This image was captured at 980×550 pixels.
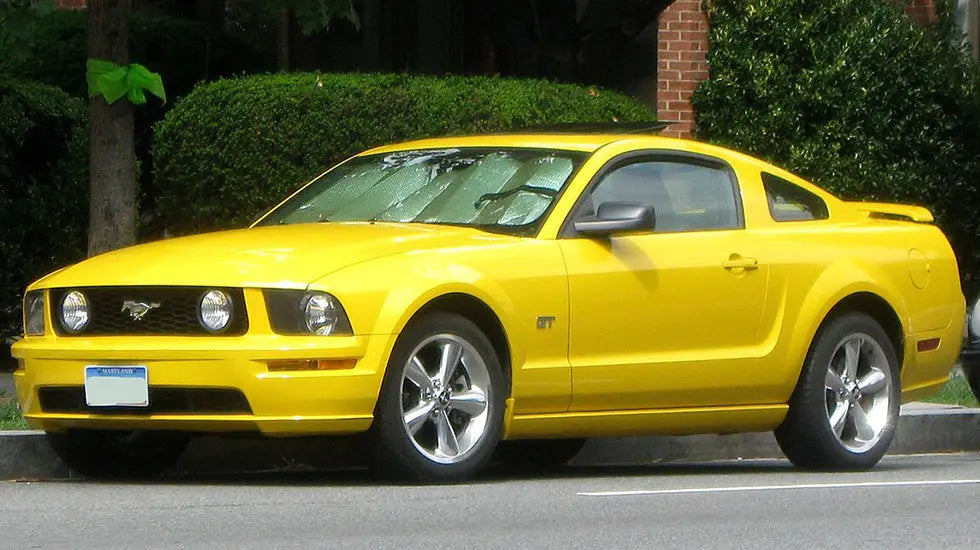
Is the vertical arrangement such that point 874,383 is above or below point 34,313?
below

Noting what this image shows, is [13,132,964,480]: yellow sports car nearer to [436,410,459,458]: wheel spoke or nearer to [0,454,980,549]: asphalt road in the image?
[436,410,459,458]: wheel spoke

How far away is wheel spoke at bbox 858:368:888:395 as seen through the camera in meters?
9.56

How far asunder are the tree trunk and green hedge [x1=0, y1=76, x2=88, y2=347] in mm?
1183

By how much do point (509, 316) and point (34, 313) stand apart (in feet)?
6.32

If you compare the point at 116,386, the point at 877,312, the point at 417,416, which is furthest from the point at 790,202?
the point at 116,386

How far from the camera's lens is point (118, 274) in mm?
8023

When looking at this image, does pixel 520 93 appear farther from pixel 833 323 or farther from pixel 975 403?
pixel 833 323

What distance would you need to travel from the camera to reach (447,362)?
8016 mm

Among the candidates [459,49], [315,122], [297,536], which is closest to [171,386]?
[297,536]

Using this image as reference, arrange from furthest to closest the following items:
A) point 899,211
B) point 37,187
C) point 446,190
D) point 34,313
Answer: point 37,187, point 899,211, point 446,190, point 34,313

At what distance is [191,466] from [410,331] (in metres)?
1.75

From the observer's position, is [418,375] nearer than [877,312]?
Yes

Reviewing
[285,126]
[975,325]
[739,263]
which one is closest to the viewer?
[739,263]

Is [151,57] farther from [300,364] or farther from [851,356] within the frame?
[300,364]
